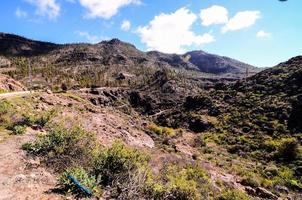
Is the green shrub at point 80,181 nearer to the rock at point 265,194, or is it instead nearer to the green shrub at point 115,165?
the green shrub at point 115,165

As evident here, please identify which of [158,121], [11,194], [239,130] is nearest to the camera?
[11,194]

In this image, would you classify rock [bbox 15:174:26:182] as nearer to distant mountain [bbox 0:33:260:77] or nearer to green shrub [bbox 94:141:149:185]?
green shrub [bbox 94:141:149:185]

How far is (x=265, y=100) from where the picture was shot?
197 ft

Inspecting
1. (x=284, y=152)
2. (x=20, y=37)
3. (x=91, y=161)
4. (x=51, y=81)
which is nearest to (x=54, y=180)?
(x=91, y=161)

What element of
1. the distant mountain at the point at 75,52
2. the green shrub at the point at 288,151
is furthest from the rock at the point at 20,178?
the distant mountain at the point at 75,52

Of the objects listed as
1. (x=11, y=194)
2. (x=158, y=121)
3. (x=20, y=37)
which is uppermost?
(x=20, y=37)

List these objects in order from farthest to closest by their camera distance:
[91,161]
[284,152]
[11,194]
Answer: [284,152] → [91,161] → [11,194]

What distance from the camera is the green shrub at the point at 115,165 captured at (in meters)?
10.5

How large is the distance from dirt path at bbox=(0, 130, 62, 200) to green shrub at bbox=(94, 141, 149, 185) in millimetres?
1430

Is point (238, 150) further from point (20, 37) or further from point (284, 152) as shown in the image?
point (20, 37)

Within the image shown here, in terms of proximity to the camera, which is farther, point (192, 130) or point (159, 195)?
point (192, 130)

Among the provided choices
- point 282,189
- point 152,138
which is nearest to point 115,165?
point 282,189

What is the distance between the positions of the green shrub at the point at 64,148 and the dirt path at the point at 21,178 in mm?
440

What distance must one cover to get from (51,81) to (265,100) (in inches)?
2134
